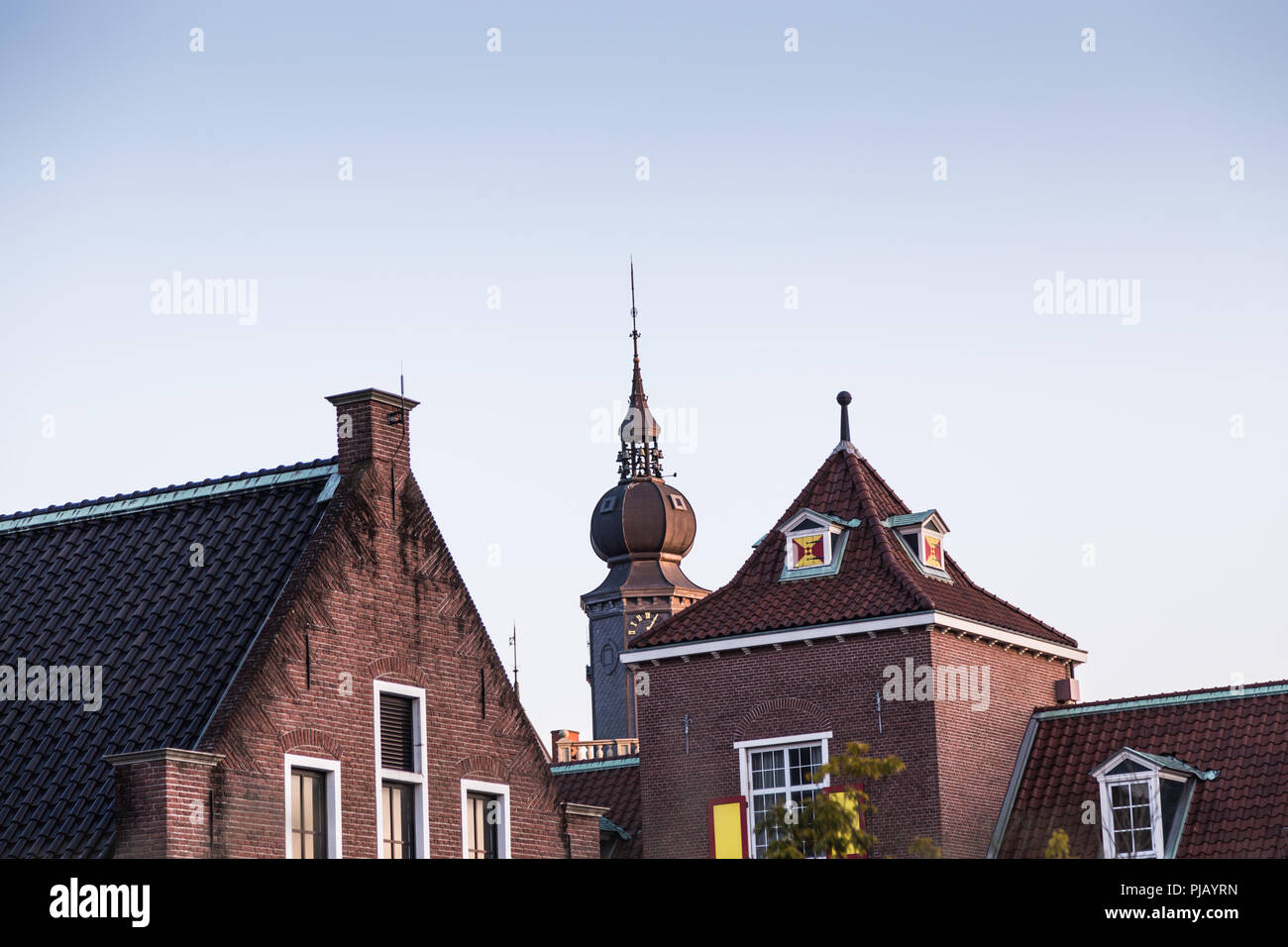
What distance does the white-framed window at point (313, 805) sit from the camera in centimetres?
2150

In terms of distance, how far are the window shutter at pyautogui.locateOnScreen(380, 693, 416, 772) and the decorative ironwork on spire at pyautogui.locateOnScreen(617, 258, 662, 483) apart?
80.1 metres

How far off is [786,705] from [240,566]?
13297mm

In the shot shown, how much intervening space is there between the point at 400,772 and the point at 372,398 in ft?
15.5

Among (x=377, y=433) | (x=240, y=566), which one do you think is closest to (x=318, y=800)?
(x=240, y=566)

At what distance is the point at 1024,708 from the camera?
34906 millimetres

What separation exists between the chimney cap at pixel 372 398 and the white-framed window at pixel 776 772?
12.0 meters

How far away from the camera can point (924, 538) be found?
1390 inches

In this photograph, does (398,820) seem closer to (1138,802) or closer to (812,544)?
(812,544)

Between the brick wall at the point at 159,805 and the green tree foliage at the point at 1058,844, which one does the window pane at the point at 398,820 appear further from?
the green tree foliage at the point at 1058,844

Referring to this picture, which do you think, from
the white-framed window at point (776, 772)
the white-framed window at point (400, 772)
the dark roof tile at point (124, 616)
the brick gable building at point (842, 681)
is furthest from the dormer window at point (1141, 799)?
the dark roof tile at point (124, 616)

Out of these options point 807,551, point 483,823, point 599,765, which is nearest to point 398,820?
point 483,823
